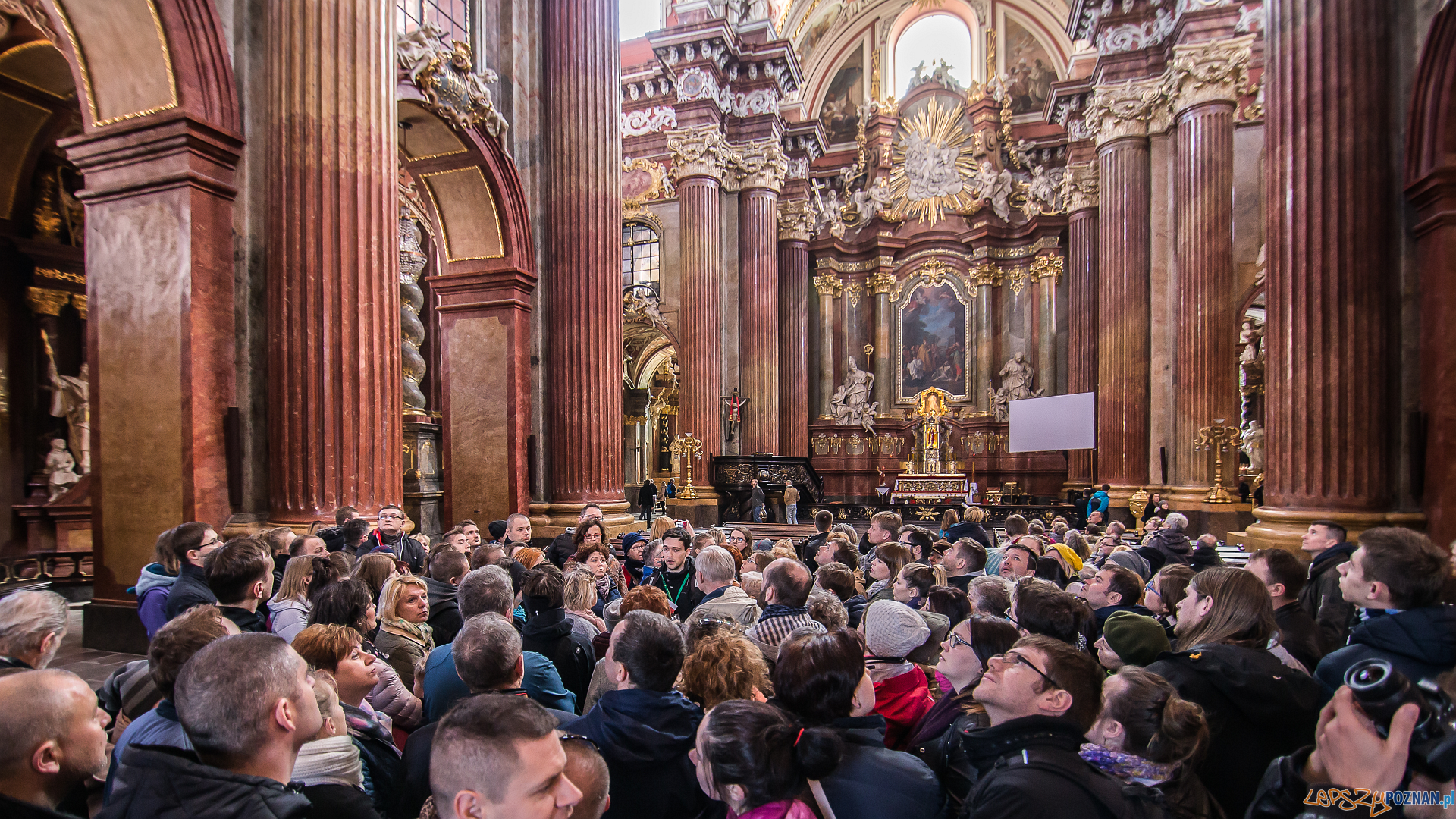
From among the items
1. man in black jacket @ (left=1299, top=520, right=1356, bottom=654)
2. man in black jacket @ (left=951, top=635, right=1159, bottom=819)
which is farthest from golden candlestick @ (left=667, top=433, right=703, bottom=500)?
man in black jacket @ (left=951, top=635, right=1159, bottom=819)

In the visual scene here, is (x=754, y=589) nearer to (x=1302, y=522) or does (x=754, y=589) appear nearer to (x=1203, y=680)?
(x=1203, y=680)

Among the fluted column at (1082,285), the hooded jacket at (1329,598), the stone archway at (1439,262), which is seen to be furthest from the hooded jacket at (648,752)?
the fluted column at (1082,285)

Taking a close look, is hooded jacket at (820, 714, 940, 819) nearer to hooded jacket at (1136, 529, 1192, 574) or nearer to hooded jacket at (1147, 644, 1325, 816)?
hooded jacket at (1147, 644, 1325, 816)

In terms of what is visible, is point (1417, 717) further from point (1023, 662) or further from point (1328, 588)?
point (1328, 588)

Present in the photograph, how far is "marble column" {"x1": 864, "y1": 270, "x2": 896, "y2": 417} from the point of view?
25594 mm

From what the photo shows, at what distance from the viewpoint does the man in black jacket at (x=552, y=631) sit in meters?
3.52

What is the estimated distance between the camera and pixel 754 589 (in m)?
4.74

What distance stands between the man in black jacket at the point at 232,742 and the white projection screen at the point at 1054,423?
56.3 ft

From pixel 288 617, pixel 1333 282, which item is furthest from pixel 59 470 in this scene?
pixel 1333 282

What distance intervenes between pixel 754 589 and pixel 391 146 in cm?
511

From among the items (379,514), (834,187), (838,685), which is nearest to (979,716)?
(838,685)

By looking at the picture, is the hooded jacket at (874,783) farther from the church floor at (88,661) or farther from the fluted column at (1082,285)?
the fluted column at (1082,285)

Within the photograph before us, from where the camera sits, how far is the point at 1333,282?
749cm

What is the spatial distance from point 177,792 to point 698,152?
1970 cm
